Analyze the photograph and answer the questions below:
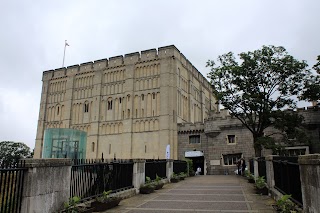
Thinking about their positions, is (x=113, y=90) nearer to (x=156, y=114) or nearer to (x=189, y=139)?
(x=156, y=114)

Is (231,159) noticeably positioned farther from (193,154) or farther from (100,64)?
(100,64)

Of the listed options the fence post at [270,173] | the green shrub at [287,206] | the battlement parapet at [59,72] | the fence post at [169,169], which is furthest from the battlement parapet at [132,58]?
the green shrub at [287,206]

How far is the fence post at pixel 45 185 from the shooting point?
6.44 metres

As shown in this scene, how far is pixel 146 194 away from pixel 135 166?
4.71ft

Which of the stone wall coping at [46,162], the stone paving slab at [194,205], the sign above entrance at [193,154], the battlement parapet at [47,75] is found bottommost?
the stone paving slab at [194,205]

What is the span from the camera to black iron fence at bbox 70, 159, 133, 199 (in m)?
8.66

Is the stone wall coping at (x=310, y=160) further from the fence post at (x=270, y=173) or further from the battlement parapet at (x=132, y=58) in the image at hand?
the battlement parapet at (x=132, y=58)

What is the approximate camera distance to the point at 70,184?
323 inches

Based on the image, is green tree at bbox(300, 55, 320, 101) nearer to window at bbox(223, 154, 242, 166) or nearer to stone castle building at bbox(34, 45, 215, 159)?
window at bbox(223, 154, 242, 166)

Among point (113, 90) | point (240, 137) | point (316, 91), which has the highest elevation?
point (113, 90)

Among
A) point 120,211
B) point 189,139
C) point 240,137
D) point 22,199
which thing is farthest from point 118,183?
point 189,139

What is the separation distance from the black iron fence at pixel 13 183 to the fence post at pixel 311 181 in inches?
254

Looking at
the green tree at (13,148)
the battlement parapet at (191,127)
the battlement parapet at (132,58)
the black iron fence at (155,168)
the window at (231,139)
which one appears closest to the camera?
the black iron fence at (155,168)

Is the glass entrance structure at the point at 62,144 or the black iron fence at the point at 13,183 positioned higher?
the glass entrance structure at the point at 62,144
